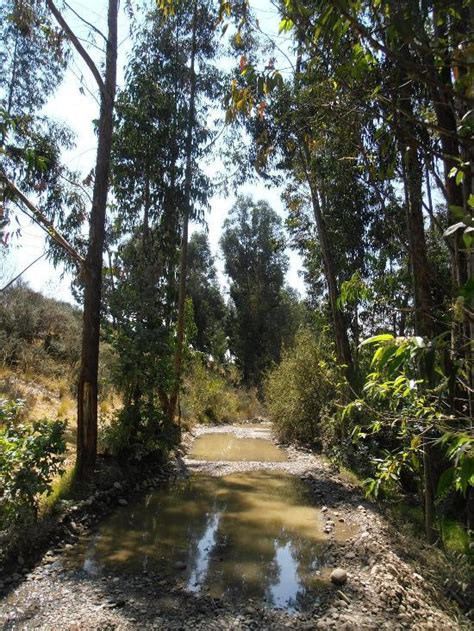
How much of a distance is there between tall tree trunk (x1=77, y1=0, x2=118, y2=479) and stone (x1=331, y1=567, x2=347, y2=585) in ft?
13.2

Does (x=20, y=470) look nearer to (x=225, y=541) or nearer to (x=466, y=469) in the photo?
(x=225, y=541)

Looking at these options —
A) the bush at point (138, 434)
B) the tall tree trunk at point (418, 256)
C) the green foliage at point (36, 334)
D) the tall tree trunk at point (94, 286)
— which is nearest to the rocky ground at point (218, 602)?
the tall tree trunk at point (418, 256)

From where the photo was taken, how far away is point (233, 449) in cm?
1308

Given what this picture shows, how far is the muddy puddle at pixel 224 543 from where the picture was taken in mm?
4918

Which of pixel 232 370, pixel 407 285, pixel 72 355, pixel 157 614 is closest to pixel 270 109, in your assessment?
pixel 407 285

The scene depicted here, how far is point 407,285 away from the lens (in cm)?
852

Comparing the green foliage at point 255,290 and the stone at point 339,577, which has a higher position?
the green foliage at point 255,290

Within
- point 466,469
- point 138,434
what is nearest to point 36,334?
point 138,434

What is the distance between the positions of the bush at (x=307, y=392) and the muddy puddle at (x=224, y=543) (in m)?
4.37

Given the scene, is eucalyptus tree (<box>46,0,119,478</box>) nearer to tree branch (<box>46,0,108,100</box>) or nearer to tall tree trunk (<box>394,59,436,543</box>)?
tree branch (<box>46,0,108,100</box>)

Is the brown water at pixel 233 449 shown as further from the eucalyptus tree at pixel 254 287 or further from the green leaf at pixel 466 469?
the eucalyptus tree at pixel 254 287

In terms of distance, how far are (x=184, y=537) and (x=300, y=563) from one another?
→ 154 centimetres

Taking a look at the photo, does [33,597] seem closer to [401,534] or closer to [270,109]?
[401,534]

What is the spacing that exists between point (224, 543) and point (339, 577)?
1.64 meters
